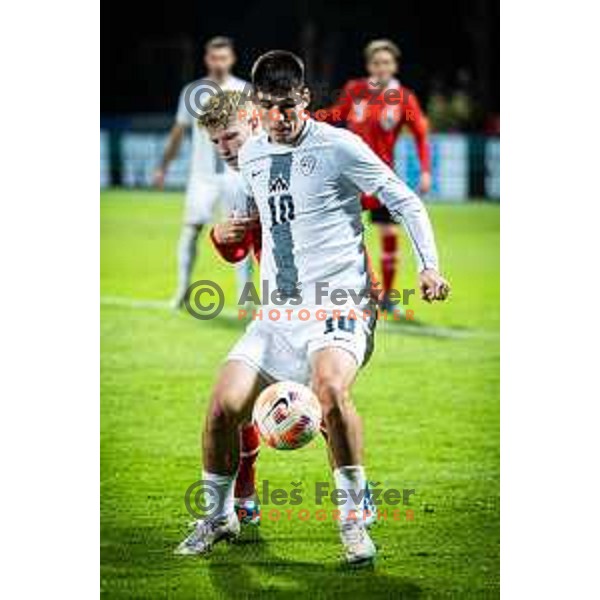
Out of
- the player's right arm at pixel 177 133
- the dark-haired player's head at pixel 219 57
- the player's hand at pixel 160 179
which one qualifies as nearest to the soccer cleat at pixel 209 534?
the dark-haired player's head at pixel 219 57

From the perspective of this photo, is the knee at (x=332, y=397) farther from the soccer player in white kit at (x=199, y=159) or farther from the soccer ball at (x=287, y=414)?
the soccer player in white kit at (x=199, y=159)

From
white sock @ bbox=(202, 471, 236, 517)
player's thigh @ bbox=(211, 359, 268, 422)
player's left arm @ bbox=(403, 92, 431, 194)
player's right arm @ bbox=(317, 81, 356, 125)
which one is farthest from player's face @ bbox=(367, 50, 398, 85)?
white sock @ bbox=(202, 471, 236, 517)

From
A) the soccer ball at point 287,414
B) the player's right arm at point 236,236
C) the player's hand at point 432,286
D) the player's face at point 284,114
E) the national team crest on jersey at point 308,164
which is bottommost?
the soccer ball at point 287,414

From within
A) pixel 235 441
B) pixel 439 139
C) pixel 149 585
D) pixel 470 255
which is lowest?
pixel 149 585

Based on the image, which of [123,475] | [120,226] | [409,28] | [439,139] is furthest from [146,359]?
[439,139]

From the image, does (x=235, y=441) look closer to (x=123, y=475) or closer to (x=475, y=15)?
(x=123, y=475)

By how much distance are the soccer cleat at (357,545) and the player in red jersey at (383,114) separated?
4.08 ft

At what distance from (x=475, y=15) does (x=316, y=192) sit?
1332mm

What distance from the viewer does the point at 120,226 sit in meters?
8.03

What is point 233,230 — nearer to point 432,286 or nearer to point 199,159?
point 432,286

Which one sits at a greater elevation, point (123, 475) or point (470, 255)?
point (470, 255)

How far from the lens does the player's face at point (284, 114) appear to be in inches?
245

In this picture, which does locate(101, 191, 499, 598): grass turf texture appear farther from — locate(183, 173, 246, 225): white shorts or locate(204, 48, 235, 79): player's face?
locate(204, 48, 235, 79): player's face
